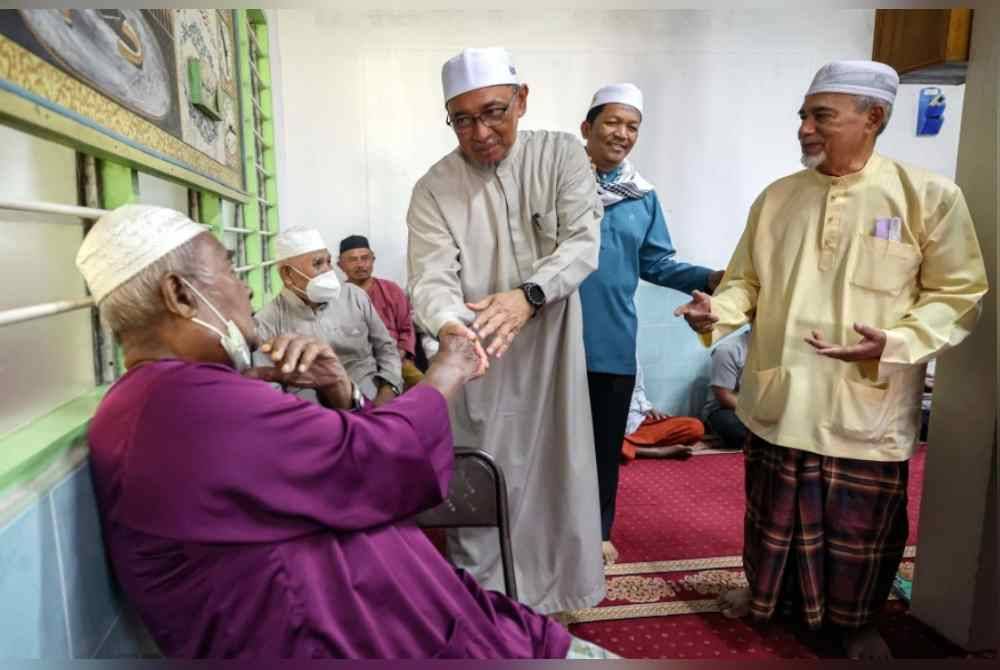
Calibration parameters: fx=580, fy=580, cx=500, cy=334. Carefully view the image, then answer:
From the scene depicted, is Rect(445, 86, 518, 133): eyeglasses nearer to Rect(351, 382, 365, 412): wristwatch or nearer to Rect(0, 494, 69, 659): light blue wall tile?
Rect(351, 382, 365, 412): wristwatch

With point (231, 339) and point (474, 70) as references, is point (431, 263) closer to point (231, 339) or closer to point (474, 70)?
point (474, 70)

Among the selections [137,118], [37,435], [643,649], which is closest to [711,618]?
[643,649]

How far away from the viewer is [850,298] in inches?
45.4

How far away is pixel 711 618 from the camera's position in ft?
4.92

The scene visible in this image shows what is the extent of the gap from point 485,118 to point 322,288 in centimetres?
100

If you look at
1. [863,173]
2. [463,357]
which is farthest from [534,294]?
[863,173]

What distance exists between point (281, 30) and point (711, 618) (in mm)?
2707

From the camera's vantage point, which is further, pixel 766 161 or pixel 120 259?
pixel 766 161

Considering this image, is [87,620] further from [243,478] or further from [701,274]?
[701,274]

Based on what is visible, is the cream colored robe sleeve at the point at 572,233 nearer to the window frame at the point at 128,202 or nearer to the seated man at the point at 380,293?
the window frame at the point at 128,202

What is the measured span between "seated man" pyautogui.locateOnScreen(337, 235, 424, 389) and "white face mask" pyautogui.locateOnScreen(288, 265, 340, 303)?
1.81 feet

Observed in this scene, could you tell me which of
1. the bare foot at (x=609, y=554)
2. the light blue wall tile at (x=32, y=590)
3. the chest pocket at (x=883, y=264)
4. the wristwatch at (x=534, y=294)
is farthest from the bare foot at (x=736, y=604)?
the light blue wall tile at (x=32, y=590)

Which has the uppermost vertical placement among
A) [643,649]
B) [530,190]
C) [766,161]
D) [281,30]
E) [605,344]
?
[281,30]

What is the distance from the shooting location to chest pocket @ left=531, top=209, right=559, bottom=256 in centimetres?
125
